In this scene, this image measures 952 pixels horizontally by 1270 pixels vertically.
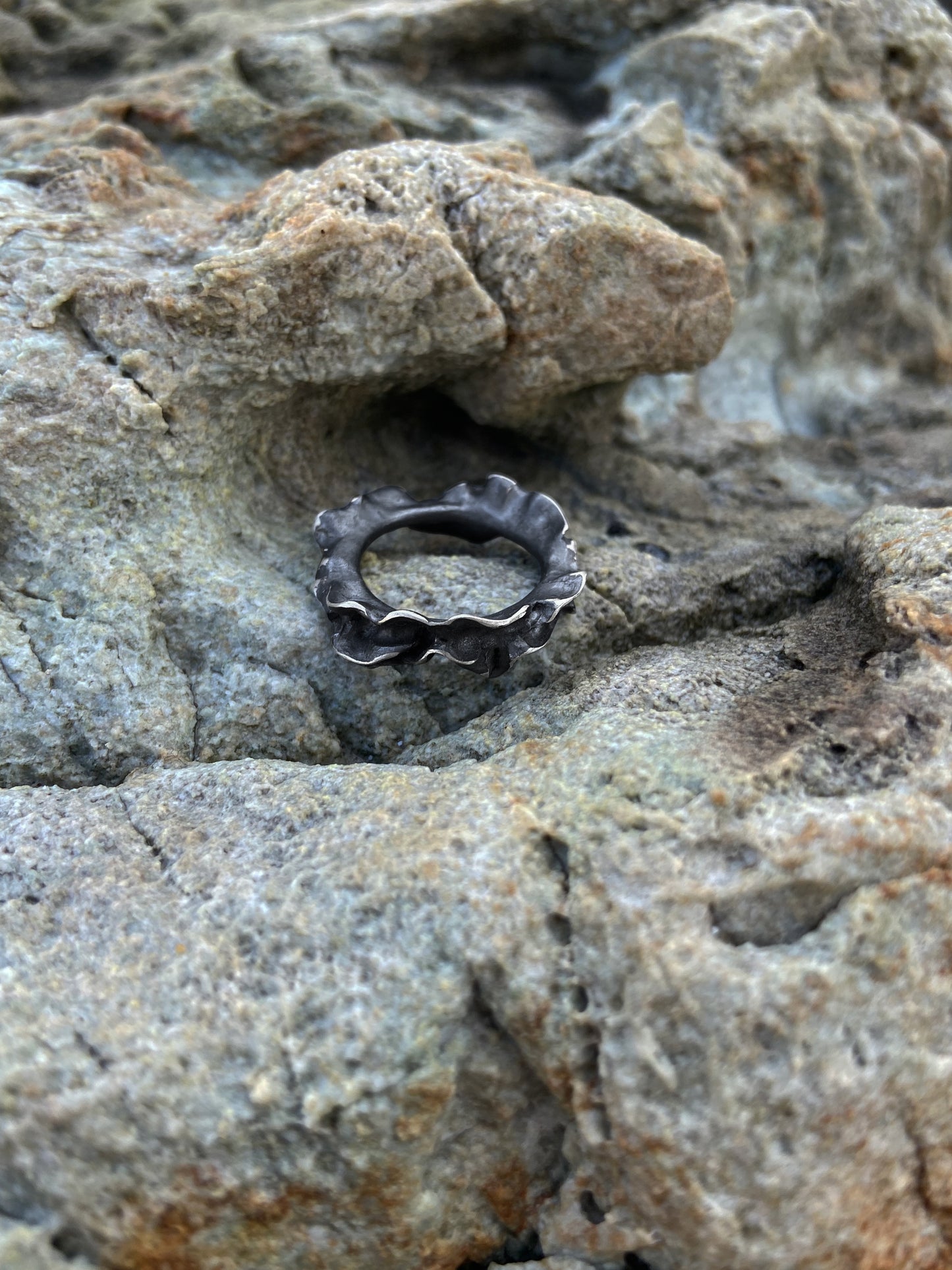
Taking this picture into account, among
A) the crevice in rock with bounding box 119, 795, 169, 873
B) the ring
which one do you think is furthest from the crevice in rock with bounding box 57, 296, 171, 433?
the crevice in rock with bounding box 119, 795, 169, 873

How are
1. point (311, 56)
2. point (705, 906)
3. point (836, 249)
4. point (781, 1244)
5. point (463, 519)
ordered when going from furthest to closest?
point (836, 249) → point (311, 56) → point (463, 519) → point (705, 906) → point (781, 1244)

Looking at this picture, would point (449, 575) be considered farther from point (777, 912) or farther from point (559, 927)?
point (777, 912)

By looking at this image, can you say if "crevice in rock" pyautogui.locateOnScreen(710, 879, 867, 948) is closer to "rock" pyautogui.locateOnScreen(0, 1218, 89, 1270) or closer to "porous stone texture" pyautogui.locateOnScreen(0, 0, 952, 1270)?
"porous stone texture" pyautogui.locateOnScreen(0, 0, 952, 1270)

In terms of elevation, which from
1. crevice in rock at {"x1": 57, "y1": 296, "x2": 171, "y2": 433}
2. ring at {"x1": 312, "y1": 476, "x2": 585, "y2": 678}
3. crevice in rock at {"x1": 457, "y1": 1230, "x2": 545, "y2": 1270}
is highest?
crevice in rock at {"x1": 57, "y1": 296, "x2": 171, "y2": 433}

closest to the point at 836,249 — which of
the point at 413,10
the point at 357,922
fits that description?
the point at 413,10

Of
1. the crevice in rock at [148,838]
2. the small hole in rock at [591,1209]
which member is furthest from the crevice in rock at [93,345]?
the small hole in rock at [591,1209]

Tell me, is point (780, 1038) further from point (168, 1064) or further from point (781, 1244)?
point (168, 1064)
